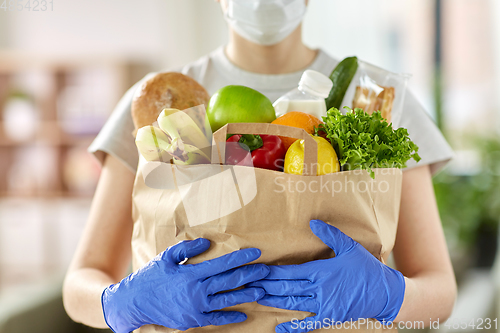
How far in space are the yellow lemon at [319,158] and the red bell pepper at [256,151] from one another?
0.02m

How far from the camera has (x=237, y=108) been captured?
0.67 metres

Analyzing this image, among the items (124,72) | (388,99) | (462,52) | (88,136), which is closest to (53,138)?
(88,136)

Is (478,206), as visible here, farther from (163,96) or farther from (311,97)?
(163,96)

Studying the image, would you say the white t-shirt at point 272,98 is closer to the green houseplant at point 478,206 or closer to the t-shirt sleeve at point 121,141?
the t-shirt sleeve at point 121,141

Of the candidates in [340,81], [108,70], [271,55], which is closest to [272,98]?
[271,55]

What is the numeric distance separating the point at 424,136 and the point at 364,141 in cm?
40

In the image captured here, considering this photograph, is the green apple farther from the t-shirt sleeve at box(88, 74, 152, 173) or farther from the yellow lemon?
Answer: the t-shirt sleeve at box(88, 74, 152, 173)

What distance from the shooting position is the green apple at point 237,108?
0.67 m

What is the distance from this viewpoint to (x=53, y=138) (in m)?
3.36

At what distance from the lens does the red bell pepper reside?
62 cm

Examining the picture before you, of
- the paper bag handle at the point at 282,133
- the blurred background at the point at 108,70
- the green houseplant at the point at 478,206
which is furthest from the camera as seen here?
the blurred background at the point at 108,70

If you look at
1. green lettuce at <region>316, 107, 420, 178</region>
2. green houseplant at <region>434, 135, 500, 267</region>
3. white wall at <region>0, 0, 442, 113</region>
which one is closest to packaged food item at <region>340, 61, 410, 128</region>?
green lettuce at <region>316, 107, 420, 178</region>

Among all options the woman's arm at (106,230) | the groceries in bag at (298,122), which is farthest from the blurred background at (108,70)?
the groceries in bag at (298,122)

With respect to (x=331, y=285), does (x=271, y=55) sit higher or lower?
higher
